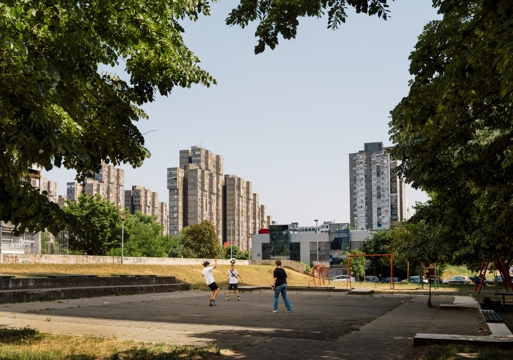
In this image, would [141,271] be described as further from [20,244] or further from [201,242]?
[201,242]

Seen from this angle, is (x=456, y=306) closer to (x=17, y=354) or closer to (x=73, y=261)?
(x=17, y=354)

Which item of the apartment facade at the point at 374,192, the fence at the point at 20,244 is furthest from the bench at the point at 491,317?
the apartment facade at the point at 374,192

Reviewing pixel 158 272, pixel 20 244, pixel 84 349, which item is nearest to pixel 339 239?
pixel 20 244

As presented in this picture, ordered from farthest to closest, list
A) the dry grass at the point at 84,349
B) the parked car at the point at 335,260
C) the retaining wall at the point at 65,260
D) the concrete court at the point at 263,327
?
1. the parked car at the point at 335,260
2. the retaining wall at the point at 65,260
3. the concrete court at the point at 263,327
4. the dry grass at the point at 84,349

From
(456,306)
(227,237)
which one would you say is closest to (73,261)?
(456,306)

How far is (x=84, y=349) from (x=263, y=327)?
498 cm

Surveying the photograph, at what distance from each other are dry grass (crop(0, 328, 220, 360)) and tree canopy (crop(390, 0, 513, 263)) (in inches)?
185

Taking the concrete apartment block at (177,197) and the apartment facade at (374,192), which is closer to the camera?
the concrete apartment block at (177,197)

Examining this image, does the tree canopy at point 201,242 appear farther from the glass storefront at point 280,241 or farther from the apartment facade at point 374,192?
the apartment facade at point 374,192

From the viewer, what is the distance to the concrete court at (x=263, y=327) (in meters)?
9.90

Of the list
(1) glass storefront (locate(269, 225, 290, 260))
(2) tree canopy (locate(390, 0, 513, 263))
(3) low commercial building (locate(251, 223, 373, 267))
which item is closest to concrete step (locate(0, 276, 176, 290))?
(2) tree canopy (locate(390, 0, 513, 263))

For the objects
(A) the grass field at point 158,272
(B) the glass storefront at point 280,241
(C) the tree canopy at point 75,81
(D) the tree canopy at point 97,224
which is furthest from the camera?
(B) the glass storefront at point 280,241

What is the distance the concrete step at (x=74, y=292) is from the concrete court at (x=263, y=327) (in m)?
2.34

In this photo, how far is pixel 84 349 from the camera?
924 cm
